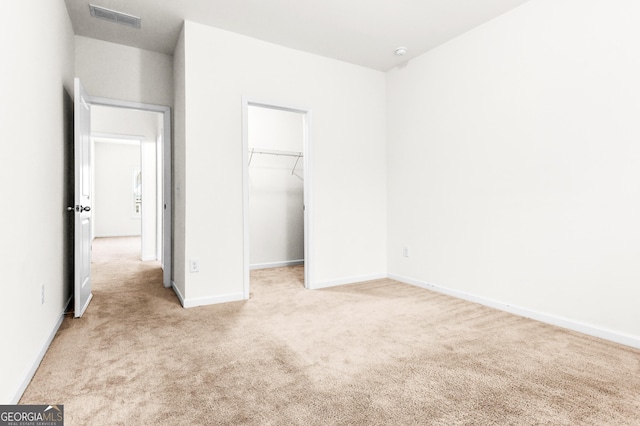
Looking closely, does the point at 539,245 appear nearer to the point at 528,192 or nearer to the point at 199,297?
the point at 528,192

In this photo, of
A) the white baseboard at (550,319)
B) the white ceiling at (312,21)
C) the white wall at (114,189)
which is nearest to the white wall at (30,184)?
the white ceiling at (312,21)

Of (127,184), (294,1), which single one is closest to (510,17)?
(294,1)

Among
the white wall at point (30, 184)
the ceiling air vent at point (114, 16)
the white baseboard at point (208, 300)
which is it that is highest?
the ceiling air vent at point (114, 16)

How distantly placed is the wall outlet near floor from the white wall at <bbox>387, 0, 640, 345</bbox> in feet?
7.40

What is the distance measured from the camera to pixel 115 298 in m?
3.24

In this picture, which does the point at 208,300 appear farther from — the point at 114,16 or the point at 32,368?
the point at 114,16

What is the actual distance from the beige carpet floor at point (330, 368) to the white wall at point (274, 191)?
76.1 inches

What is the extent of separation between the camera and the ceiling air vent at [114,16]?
2756 mm

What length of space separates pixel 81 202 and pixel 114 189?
7.73 metres

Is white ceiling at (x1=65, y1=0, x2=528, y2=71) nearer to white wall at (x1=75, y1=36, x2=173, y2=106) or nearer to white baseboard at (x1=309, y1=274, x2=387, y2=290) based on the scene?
white wall at (x1=75, y1=36, x2=173, y2=106)

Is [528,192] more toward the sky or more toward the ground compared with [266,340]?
more toward the sky

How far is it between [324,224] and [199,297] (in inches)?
57.8

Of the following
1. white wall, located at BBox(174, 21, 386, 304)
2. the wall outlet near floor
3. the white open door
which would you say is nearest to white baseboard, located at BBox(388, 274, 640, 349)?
A: white wall, located at BBox(174, 21, 386, 304)

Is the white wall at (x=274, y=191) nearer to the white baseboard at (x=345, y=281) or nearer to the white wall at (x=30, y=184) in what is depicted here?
the white baseboard at (x=345, y=281)
